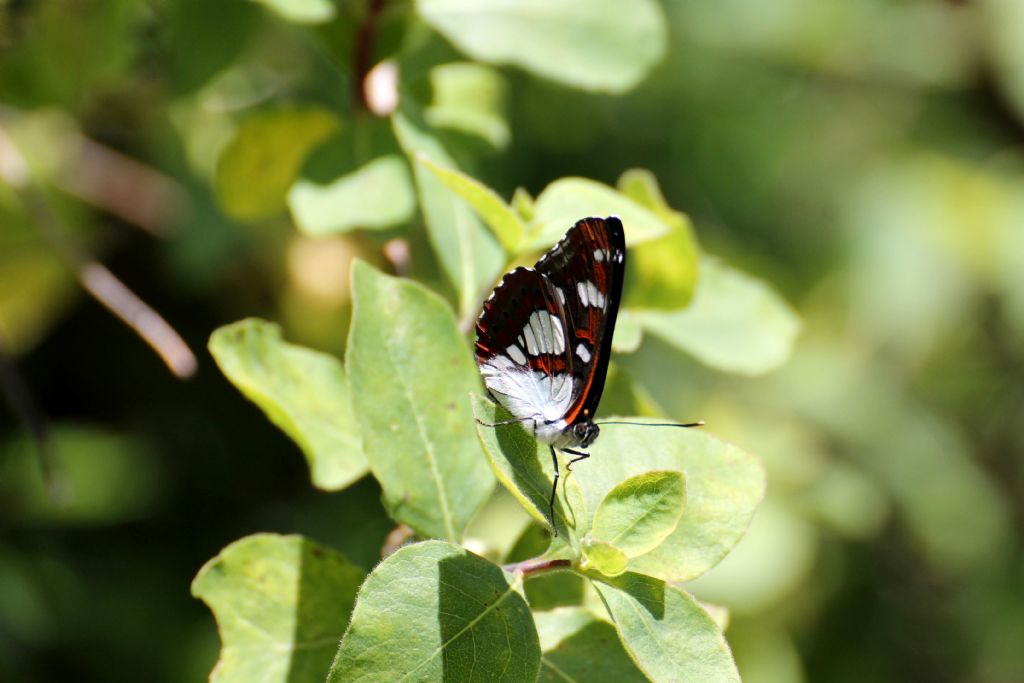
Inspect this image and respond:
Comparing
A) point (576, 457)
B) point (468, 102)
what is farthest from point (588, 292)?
point (468, 102)

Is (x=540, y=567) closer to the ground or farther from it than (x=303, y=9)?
closer to the ground

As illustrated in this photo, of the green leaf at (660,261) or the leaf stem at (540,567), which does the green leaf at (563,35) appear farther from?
the leaf stem at (540,567)

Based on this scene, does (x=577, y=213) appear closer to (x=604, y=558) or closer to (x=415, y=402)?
(x=415, y=402)

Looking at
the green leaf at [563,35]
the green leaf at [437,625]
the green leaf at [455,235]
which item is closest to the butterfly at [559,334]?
the green leaf at [455,235]

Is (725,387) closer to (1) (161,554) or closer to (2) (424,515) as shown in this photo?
(1) (161,554)

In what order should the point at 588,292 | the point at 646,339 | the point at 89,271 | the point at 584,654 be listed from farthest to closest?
the point at 646,339, the point at 89,271, the point at 588,292, the point at 584,654

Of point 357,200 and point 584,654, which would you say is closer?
point 584,654

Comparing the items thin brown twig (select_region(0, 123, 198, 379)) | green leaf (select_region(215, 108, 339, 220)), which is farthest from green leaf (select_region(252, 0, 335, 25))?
thin brown twig (select_region(0, 123, 198, 379))
